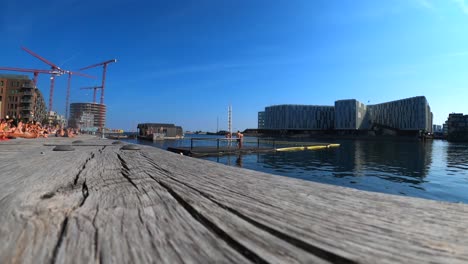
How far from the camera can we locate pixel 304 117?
171 m

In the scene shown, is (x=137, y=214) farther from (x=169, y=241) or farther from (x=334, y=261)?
(x=334, y=261)

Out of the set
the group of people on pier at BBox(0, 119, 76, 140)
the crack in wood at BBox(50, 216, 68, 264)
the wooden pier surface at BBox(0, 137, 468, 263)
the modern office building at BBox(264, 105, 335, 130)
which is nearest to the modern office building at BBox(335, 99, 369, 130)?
the modern office building at BBox(264, 105, 335, 130)

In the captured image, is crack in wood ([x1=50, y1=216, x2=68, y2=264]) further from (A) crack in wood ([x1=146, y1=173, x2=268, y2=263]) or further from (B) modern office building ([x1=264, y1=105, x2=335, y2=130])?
(B) modern office building ([x1=264, y1=105, x2=335, y2=130])

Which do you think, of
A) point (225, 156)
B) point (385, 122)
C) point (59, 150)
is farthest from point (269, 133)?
point (59, 150)

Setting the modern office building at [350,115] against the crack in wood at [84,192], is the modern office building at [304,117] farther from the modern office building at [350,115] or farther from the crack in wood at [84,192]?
the crack in wood at [84,192]

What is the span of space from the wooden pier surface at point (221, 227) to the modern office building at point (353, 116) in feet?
496

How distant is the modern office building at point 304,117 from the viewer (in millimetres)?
168500

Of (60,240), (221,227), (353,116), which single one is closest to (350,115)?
(353,116)

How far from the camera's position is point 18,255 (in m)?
1.28

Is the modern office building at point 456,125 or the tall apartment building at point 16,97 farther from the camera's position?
the modern office building at point 456,125

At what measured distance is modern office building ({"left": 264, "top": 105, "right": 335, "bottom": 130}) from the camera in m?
168

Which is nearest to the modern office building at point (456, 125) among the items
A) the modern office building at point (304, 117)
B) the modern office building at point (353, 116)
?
the modern office building at point (353, 116)

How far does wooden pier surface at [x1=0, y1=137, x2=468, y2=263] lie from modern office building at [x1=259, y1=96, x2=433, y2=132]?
151 meters

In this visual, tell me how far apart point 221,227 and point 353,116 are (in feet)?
505
